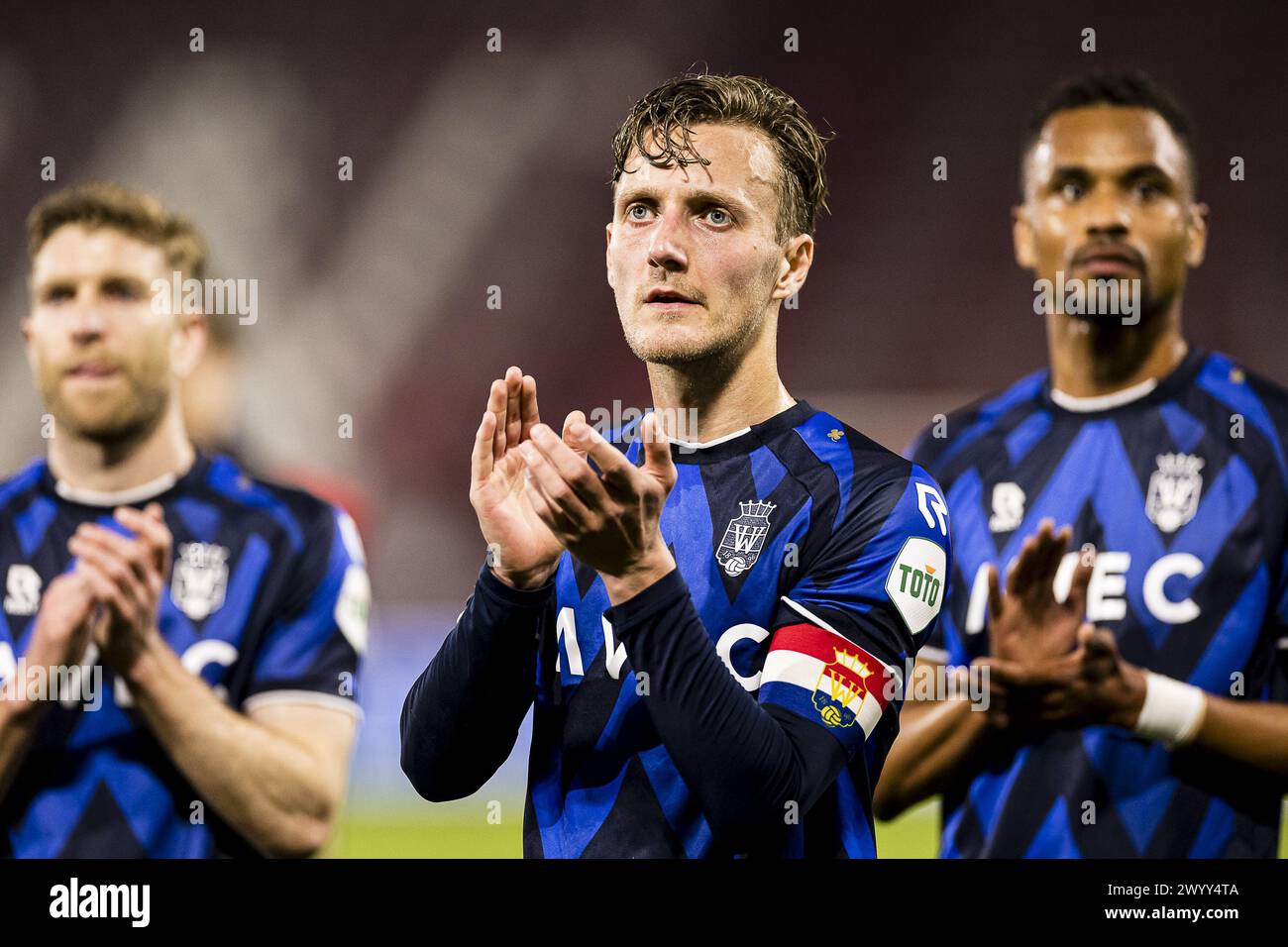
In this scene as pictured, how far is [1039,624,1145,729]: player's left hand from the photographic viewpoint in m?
3.74

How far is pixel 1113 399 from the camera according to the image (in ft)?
13.5

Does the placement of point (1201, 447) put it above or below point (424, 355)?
below

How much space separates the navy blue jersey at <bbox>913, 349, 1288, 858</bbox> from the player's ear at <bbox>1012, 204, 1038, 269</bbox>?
408 millimetres

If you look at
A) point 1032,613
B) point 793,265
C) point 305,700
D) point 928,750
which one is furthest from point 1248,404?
point 305,700

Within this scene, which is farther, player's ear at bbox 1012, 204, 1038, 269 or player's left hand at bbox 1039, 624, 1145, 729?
player's ear at bbox 1012, 204, 1038, 269

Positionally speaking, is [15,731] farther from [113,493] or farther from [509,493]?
[509,493]

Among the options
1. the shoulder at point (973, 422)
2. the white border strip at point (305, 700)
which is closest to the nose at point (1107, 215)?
the shoulder at point (973, 422)

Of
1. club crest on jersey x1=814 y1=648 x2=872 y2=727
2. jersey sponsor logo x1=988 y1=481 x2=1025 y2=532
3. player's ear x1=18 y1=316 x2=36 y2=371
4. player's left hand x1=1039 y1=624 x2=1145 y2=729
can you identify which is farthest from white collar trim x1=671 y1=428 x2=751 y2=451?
player's ear x1=18 y1=316 x2=36 y2=371

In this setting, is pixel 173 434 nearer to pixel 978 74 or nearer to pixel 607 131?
pixel 607 131

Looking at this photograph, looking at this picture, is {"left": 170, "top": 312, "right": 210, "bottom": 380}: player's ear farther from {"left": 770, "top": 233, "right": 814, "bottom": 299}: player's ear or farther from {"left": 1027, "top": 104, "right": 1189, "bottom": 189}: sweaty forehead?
{"left": 1027, "top": 104, "right": 1189, "bottom": 189}: sweaty forehead

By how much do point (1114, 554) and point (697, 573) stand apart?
2016mm
